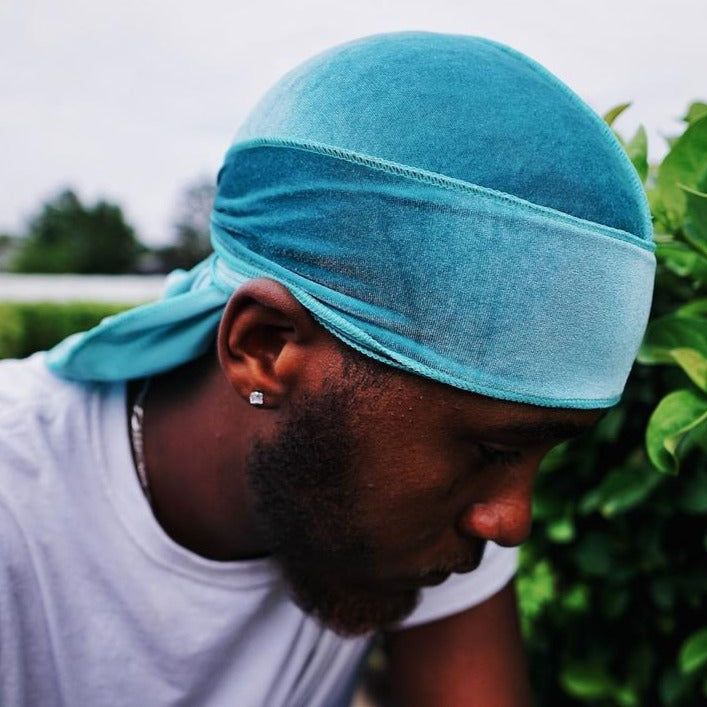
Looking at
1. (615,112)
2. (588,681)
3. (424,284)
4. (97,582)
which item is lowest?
(588,681)

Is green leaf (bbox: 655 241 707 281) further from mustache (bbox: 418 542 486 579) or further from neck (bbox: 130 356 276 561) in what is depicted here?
neck (bbox: 130 356 276 561)

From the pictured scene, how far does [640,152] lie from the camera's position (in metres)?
1.68

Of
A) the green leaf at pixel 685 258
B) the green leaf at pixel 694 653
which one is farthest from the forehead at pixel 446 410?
the green leaf at pixel 694 653

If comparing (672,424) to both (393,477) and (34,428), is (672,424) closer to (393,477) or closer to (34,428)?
(393,477)

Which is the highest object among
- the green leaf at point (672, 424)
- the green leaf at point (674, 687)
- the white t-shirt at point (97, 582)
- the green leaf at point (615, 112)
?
the green leaf at point (615, 112)

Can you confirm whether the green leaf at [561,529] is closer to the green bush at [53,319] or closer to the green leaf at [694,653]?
the green leaf at [694,653]

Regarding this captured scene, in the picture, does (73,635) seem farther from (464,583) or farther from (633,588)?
(633,588)

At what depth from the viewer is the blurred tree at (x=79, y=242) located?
153ft

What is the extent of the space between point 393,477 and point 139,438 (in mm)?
667

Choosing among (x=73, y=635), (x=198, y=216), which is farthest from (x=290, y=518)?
(x=198, y=216)

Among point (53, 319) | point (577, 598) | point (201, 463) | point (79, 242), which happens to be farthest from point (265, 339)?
point (79, 242)

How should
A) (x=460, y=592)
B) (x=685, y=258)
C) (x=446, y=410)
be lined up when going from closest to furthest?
1. (x=446, y=410)
2. (x=685, y=258)
3. (x=460, y=592)

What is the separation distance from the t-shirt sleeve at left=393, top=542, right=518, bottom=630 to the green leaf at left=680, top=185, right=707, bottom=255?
0.88 meters

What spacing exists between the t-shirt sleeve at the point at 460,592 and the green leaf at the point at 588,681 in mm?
536
